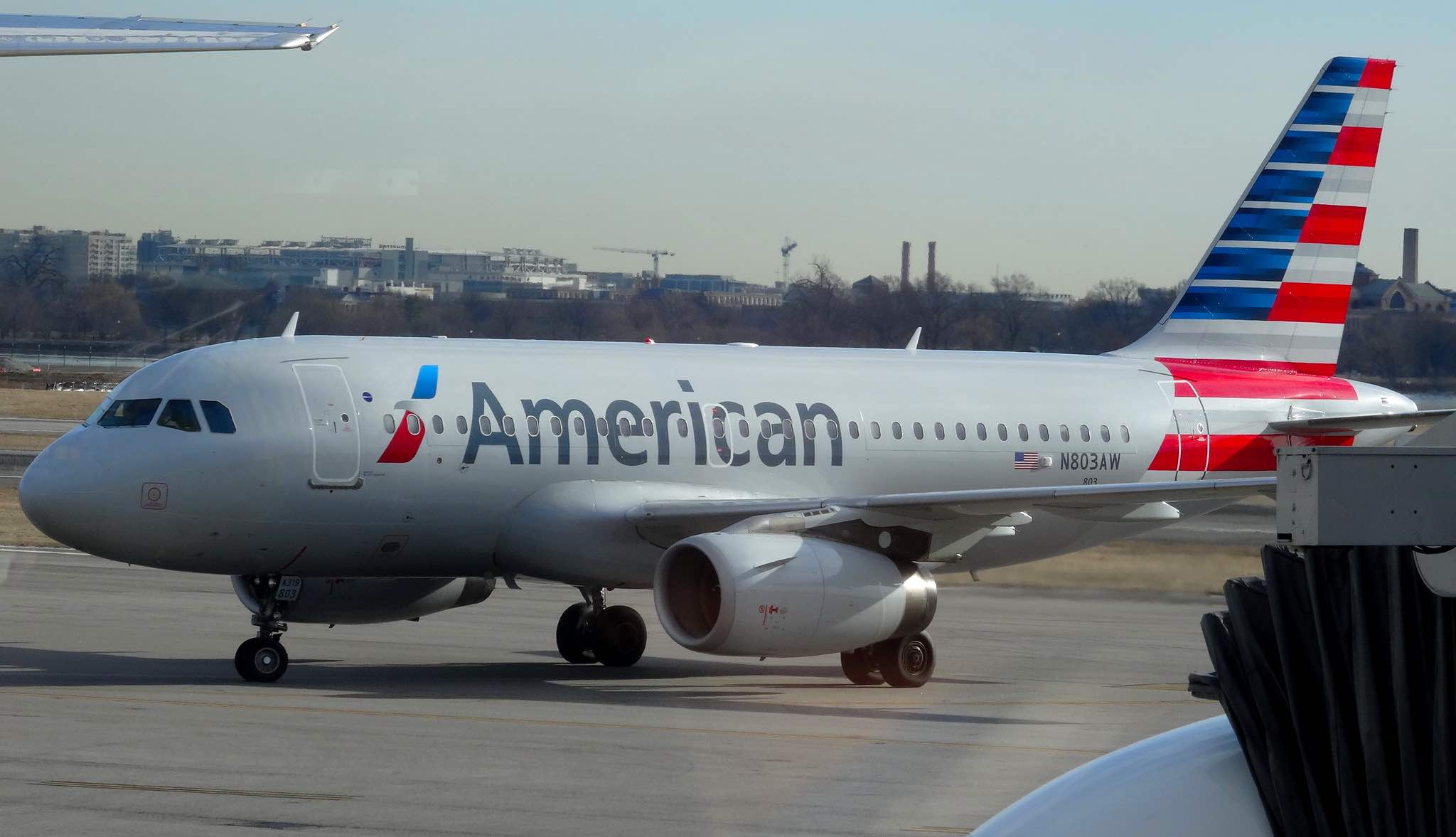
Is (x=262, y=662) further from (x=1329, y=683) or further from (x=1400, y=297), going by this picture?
(x=1400, y=297)

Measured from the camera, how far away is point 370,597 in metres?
18.2

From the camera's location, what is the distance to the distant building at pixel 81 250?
152 feet

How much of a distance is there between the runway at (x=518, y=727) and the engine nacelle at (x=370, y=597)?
541 millimetres

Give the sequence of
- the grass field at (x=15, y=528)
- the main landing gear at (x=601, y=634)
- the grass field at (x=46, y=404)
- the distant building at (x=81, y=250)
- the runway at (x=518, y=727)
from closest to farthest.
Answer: the runway at (x=518, y=727)
the main landing gear at (x=601, y=634)
the grass field at (x=15, y=528)
the distant building at (x=81, y=250)
the grass field at (x=46, y=404)

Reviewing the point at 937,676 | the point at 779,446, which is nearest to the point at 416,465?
the point at 779,446

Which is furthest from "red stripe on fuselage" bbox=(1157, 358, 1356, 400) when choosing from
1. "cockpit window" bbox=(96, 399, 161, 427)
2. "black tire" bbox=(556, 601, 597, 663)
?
"cockpit window" bbox=(96, 399, 161, 427)

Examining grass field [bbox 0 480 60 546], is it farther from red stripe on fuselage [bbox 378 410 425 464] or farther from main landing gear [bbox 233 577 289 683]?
red stripe on fuselage [bbox 378 410 425 464]

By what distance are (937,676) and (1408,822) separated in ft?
50.2

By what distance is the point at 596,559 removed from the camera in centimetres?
1727

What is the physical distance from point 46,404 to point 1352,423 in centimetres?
5050

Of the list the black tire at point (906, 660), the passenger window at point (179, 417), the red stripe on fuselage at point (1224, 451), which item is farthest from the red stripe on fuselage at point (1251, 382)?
the passenger window at point (179, 417)

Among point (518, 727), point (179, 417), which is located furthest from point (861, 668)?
point (179, 417)

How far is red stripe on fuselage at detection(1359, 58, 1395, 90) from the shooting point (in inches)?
923

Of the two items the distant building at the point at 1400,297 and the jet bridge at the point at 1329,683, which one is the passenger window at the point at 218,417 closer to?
the jet bridge at the point at 1329,683
